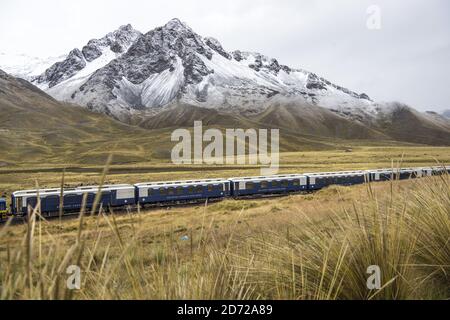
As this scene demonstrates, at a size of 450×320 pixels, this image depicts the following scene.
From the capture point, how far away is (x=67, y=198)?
1173 inches

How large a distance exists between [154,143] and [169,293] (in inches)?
5313

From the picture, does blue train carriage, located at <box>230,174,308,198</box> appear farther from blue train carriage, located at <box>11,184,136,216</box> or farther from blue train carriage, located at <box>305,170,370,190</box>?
blue train carriage, located at <box>11,184,136,216</box>

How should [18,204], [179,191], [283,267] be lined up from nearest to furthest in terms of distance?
[283,267], [18,204], [179,191]

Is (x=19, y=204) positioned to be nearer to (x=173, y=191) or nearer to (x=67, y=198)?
(x=67, y=198)

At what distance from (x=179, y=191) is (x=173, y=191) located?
0.57 metres

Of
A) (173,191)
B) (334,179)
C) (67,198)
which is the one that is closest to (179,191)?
(173,191)

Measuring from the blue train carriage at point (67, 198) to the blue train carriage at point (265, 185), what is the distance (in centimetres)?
1001

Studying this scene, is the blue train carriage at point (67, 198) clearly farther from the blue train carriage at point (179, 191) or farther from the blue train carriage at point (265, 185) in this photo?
the blue train carriage at point (265, 185)

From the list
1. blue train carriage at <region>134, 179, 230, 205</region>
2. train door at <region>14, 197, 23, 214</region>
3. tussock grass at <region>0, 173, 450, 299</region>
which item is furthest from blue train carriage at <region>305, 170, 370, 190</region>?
tussock grass at <region>0, 173, 450, 299</region>

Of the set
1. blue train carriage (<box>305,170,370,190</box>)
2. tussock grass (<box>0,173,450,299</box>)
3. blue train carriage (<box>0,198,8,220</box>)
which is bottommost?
blue train carriage (<box>0,198,8,220</box>)

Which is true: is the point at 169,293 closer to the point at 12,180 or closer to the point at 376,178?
the point at 376,178

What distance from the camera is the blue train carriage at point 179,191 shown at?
109ft

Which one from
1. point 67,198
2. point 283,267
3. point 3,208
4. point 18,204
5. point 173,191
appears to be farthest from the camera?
point 173,191

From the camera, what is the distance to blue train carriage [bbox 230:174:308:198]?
3712 centimetres
